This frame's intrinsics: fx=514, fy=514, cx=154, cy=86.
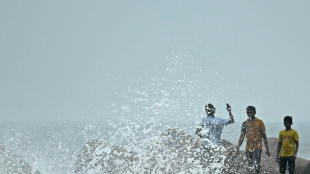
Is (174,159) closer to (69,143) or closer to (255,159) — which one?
(255,159)

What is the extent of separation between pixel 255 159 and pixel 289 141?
2.95ft

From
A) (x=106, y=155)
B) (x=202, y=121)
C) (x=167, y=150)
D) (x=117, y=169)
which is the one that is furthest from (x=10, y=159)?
(x=202, y=121)

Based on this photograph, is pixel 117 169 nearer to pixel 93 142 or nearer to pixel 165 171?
pixel 165 171

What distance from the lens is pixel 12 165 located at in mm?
15789

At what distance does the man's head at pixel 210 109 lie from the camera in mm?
Result: 11366

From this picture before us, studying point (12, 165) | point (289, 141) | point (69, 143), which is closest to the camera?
point (289, 141)

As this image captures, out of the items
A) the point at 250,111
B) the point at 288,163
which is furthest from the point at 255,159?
the point at 250,111

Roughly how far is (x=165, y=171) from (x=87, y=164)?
131 inches

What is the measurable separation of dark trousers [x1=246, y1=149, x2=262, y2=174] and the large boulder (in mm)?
7272

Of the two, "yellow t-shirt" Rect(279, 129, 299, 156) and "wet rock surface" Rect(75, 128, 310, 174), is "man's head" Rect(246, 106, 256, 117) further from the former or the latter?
"wet rock surface" Rect(75, 128, 310, 174)

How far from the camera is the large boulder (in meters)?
15.5

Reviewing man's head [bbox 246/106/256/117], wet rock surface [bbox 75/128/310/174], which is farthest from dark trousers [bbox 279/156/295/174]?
man's head [bbox 246/106/256/117]

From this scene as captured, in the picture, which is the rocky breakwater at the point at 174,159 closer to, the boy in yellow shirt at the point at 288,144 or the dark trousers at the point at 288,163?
the dark trousers at the point at 288,163

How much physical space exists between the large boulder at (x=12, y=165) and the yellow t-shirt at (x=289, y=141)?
26.5 ft
